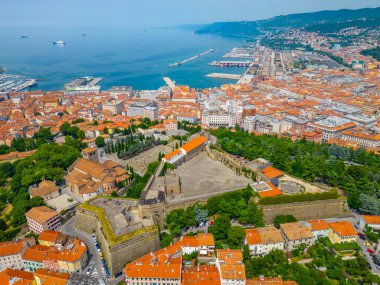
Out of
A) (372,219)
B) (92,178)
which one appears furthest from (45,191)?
(372,219)

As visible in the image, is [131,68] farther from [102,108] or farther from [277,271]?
[277,271]

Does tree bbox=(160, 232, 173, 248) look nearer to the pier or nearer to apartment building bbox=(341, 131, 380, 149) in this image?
apartment building bbox=(341, 131, 380, 149)

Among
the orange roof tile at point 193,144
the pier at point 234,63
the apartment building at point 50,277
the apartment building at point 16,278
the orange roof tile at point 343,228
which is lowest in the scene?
the pier at point 234,63

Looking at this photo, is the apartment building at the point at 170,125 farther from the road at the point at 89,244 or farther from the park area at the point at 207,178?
the road at the point at 89,244

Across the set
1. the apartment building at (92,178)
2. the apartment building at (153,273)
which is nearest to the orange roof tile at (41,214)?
the apartment building at (92,178)

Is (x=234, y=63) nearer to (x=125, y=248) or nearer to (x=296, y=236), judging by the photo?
(x=296, y=236)

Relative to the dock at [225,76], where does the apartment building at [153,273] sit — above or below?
above

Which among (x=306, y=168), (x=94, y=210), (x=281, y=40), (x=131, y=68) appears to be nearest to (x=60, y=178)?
(x=94, y=210)
